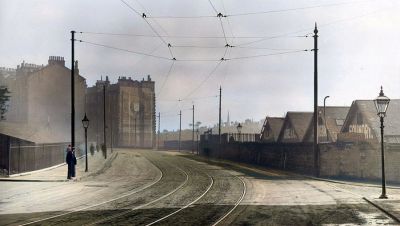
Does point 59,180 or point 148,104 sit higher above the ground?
point 148,104

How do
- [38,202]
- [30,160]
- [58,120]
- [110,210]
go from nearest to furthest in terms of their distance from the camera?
[110,210] → [38,202] → [30,160] → [58,120]

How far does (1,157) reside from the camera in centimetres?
2650

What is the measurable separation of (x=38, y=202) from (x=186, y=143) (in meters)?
72.8

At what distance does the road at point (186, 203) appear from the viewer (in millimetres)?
12828

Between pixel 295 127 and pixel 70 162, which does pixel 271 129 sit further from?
pixel 70 162

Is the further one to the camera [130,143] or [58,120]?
[130,143]

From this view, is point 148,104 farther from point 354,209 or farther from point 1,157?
point 354,209

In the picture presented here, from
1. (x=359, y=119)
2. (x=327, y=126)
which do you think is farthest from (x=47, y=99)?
(x=359, y=119)

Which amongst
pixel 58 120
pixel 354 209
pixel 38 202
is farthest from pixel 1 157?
pixel 58 120

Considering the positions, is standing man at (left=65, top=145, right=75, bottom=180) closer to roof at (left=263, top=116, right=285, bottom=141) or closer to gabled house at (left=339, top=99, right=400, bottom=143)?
gabled house at (left=339, top=99, right=400, bottom=143)

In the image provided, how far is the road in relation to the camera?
42.1 ft

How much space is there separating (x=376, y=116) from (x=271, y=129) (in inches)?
1029

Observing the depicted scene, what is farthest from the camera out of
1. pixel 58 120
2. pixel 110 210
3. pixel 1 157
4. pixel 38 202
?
pixel 58 120

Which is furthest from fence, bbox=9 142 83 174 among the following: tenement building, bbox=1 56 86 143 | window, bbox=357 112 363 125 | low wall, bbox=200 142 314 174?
tenement building, bbox=1 56 86 143
